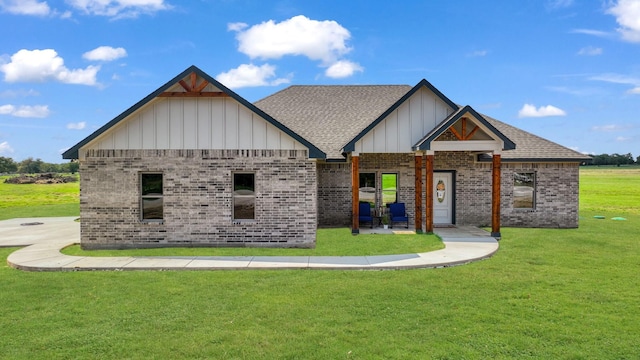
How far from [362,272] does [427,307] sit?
274 centimetres

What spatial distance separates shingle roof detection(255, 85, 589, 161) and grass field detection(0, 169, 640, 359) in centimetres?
783

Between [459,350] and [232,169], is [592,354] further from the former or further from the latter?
[232,169]

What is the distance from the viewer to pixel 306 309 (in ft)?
24.2

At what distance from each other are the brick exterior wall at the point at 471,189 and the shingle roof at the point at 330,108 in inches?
61.2

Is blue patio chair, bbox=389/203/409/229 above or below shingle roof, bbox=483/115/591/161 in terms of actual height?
below

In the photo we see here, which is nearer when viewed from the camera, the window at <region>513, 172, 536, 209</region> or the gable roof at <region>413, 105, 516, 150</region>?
the gable roof at <region>413, 105, 516, 150</region>

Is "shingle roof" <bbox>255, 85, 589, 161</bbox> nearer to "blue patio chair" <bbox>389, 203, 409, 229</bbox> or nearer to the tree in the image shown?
"blue patio chair" <bbox>389, 203, 409, 229</bbox>

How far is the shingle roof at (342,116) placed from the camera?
17.7 meters

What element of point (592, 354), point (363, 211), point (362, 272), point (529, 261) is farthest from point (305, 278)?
point (363, 211)

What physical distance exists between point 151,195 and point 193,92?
3488 mm

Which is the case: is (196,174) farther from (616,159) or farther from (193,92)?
(616,159)

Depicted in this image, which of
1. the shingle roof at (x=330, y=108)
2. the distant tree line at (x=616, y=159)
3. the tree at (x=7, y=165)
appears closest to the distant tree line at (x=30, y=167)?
the tree at (x=7, y=165)

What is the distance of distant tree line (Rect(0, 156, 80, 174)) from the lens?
352ft

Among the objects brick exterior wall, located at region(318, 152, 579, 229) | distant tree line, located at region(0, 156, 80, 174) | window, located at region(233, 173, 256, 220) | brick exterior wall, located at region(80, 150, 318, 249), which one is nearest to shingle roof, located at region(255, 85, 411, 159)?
brick exterior wall, located at region(318, 152, 579, 229)
